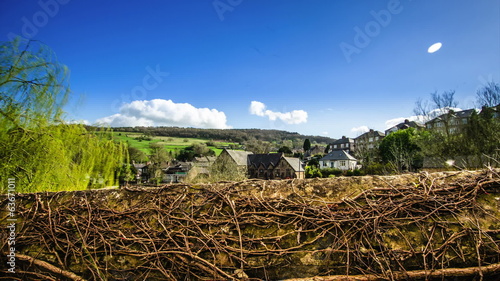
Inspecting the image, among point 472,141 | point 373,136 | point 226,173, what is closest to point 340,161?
point 226,173

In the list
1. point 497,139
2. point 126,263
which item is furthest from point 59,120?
point 497,139

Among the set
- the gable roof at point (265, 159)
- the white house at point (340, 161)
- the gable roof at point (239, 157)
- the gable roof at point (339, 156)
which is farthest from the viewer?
the gable roof at point (339, 156)

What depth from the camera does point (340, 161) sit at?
55531mm

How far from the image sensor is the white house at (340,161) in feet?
179

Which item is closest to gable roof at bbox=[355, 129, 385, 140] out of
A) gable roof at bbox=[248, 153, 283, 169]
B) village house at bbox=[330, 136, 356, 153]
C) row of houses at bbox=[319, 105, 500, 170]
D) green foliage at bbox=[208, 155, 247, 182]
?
row of houses at bbox=[319, 105, 500, 170]

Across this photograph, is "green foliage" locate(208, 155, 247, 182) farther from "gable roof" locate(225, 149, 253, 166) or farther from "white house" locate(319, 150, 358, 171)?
"white house" locate(319, 150, 358, 171)

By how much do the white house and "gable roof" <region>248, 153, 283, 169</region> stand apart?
13809mm

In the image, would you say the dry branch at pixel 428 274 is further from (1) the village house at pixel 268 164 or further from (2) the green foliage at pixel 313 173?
(1) the village house at pixel 268 164

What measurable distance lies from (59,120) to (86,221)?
261 inches

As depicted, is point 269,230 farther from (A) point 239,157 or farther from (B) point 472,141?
(A) point 239,157

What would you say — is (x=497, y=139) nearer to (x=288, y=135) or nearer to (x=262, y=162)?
(x=262, y=162)

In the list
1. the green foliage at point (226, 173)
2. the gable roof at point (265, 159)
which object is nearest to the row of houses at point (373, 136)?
the gable roof at point (265, 159)

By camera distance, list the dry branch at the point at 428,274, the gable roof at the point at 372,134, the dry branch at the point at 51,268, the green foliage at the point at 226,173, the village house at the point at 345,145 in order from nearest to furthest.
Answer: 1. the dry branch at the point at 428,274
2. the dry branch at the point at 51,268
3. the green foliage at the point at 226,173
4. the gable roof at the point at 372,134
5. the village house at the point at 345,145

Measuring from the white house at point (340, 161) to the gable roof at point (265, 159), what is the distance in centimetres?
1381
